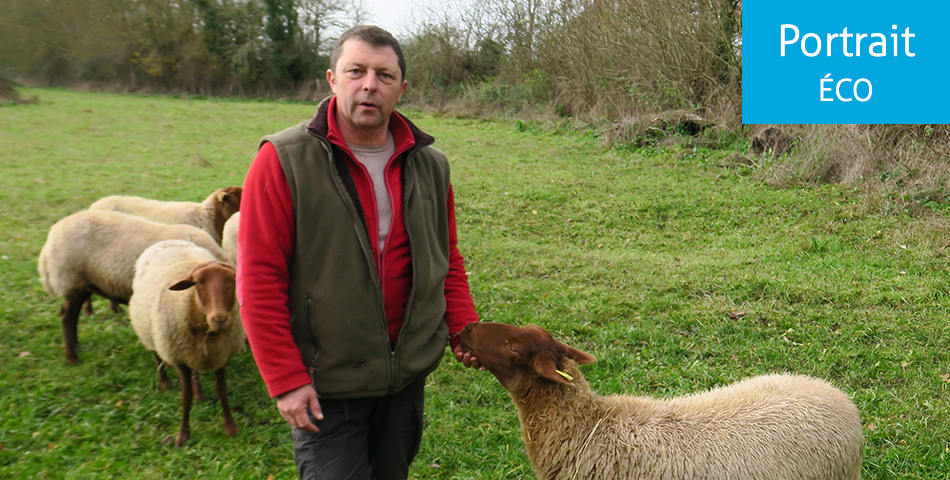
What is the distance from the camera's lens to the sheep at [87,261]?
5430 mm

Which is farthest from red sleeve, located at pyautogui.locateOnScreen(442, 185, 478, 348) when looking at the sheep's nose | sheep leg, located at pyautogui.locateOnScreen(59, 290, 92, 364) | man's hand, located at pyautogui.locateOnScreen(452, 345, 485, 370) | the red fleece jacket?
sheep leg, located at pyautogui.locateOnScreen(59, 290, 92, 364)

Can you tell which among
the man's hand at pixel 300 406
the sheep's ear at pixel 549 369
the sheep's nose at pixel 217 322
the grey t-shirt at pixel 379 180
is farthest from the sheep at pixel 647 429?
the sheep's nose at pixel 217 322

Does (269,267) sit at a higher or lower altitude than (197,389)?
higher

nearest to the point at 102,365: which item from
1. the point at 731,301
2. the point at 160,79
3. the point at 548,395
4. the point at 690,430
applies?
the point at 548,395

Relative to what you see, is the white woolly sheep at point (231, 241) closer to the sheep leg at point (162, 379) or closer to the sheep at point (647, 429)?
the sheep leg at point (162, 379)

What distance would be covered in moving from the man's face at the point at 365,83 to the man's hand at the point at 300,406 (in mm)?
1004

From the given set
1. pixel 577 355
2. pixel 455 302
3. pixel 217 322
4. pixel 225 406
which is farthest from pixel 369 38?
pixel 225 406

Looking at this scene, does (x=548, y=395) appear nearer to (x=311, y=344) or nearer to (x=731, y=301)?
(x=311, y=344)

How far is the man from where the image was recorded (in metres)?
2.12

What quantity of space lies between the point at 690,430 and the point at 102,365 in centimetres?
499

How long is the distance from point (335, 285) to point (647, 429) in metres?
1.76

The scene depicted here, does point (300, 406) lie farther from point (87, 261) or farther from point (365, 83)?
point (87, 261)

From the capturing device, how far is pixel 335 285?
7.20 ft

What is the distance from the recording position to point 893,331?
219 inches
